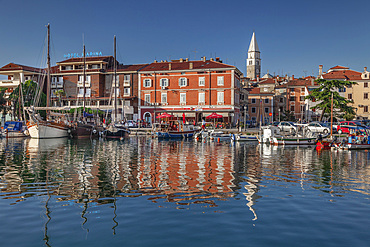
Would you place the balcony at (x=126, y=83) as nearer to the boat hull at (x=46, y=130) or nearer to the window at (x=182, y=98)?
the window at (x=182, y=98)

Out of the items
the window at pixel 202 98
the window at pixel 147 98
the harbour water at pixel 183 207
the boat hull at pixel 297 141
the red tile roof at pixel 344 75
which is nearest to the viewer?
the harbour water at pixel 183 207

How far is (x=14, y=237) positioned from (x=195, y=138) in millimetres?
42030

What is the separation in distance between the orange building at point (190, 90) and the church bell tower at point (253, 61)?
10110cm

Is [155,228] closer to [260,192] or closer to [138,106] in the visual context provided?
[260,192]

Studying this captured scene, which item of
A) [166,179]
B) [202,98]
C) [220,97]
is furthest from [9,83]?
[166,179]

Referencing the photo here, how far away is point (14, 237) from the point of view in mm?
8938

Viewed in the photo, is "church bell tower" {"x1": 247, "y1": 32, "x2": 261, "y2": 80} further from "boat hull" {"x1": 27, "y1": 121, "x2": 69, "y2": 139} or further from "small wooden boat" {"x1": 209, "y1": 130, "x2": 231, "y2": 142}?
"boat hull" {"x1": 27, "y1": 121, "x2": 69, "y2": 139}

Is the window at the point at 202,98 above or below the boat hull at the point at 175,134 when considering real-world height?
above

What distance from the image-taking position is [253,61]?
17088 centimetres

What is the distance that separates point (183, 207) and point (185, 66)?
62263 millimetres

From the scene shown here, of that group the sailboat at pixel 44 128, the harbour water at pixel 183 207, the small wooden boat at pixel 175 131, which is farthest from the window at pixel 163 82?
the harbour water at pixel 183 207

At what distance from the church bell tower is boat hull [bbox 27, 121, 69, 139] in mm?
132737

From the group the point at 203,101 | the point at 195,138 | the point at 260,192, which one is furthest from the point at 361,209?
the point at 203,101

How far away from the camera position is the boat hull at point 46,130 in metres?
48.5
